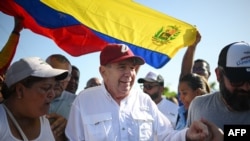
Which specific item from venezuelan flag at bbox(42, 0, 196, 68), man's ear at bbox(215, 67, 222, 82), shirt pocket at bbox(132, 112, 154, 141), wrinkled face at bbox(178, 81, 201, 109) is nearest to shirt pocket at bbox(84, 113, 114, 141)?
shirt pocket at bbox(132, 112, 154, 141)

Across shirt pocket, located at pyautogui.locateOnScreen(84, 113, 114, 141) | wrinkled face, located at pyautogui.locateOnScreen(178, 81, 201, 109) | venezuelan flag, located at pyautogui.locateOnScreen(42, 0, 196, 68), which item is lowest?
Answer: shirt pocket, located at pyautogui.locateOnScreen(84, 113, 114, 141)

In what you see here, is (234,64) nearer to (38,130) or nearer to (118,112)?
(118,112)

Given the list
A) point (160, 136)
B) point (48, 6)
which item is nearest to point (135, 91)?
point (160, 136)

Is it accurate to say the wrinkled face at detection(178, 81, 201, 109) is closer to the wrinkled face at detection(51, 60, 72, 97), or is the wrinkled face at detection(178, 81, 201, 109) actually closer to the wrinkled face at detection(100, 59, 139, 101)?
the wrinkled face at detection(100, 59, 139, 101)

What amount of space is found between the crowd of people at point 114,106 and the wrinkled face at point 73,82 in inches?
65.4

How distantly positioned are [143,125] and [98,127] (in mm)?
404

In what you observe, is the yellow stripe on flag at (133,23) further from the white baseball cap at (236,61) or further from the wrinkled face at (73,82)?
the white baseball cap at (236,61)

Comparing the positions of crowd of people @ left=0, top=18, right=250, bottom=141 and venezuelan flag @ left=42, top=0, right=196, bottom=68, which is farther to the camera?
venezuelan flag @ left=42, top=0, right=196, bottom=68

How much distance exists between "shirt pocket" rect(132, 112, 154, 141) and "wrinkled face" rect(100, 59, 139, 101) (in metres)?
0.25

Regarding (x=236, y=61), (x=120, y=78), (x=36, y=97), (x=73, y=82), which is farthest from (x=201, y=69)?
(x=36, y=97)

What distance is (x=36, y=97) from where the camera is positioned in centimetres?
273

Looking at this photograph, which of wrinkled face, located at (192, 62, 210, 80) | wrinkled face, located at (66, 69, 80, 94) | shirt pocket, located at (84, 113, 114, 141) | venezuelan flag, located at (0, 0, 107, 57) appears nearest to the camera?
shirt pocket, located at (84, 113, 114, 141)

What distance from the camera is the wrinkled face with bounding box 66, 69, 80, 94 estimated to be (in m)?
5.77

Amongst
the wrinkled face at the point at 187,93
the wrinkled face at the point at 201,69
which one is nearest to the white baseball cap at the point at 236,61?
the wrinkled face at the point at 187,93
